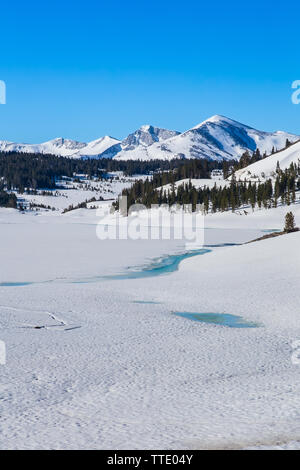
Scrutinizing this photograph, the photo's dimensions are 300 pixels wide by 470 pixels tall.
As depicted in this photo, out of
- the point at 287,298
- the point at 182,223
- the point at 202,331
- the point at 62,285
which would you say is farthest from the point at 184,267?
the point at 182,223

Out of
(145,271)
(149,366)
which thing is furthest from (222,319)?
(145,271)

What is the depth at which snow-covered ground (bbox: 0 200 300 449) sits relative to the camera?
8.48 metres

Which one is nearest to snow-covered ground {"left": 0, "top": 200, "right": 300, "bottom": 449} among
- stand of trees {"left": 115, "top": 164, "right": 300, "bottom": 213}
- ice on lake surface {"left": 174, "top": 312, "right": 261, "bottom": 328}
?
ice on lake surface {"left": 174, "top": 312, "right": 261, "bottom": 328}

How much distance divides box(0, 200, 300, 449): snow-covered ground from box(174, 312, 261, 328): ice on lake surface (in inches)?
24.3

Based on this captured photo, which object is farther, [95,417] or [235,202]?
[235,202]

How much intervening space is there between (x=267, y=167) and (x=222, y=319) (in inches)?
6866

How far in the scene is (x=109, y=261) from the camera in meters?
40.9

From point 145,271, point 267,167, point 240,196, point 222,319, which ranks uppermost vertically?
point 267,167

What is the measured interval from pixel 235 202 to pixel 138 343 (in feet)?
390

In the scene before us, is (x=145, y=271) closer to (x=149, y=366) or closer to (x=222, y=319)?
(x=222, y=319)

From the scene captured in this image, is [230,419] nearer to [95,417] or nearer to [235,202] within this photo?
[95,417]

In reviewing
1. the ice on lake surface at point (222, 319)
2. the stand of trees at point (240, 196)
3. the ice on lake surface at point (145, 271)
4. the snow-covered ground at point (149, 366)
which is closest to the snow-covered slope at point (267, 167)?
the stand of trees at point (240, 196)

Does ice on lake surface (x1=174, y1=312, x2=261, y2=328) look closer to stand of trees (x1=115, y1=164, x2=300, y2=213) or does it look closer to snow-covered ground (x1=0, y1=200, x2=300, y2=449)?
snow-covered ground (x1=0, y1=200, x2=300, y2=449)

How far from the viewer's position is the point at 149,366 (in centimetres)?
1259
